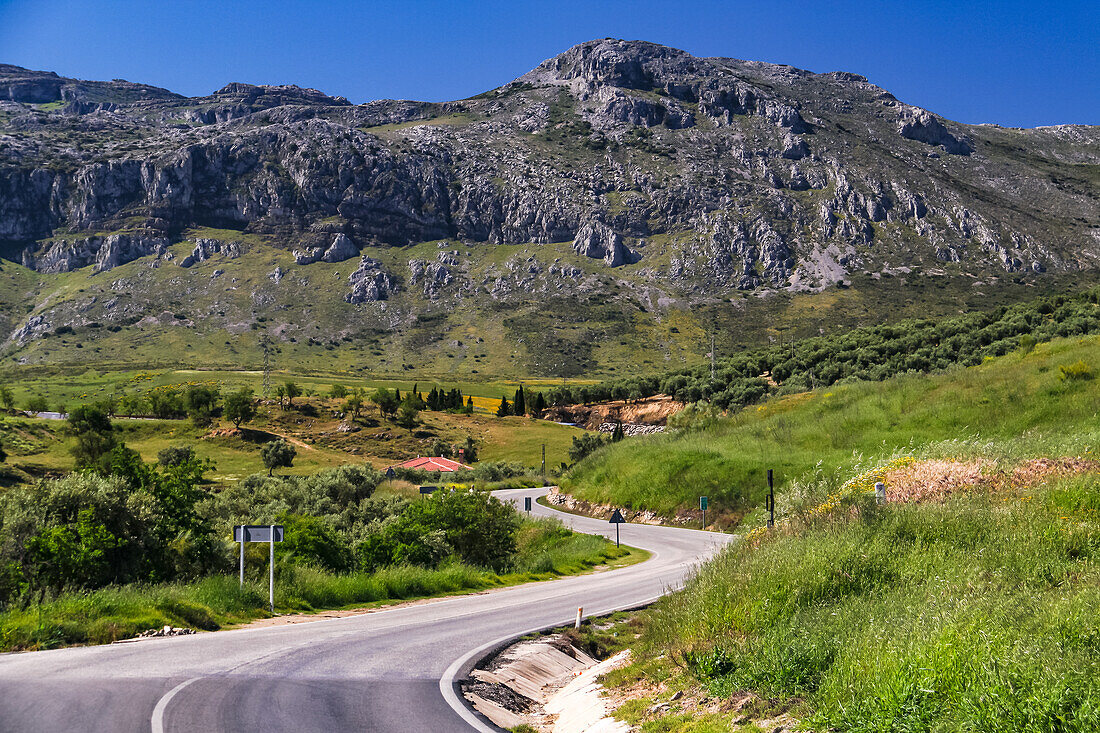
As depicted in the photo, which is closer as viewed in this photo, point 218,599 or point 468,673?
point 468,673

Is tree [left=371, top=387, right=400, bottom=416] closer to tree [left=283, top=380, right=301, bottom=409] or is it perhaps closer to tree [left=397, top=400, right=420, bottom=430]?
tree [left=397, top=400, right=420, bottom=430]

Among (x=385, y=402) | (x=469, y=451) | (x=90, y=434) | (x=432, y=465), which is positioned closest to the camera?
(x=432, y=465)

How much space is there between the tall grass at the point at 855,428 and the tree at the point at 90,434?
164 feet

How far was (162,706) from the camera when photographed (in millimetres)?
7586

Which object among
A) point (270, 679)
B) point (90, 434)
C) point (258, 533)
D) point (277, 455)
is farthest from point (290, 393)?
point (270, 679)

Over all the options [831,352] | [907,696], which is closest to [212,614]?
[907,696]

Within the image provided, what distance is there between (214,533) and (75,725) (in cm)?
1294

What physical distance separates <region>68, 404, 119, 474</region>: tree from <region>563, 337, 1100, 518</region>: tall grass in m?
50.0

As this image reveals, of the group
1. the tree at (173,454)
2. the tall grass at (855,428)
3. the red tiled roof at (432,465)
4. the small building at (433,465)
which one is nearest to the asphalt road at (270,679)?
the tall grass at (855,428)

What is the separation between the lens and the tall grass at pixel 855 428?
99.3 feet

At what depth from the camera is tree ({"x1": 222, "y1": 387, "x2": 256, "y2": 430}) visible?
295ft

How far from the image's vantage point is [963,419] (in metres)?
32.6

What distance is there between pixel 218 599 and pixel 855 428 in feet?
104

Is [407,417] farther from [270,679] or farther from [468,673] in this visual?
[270,679]
